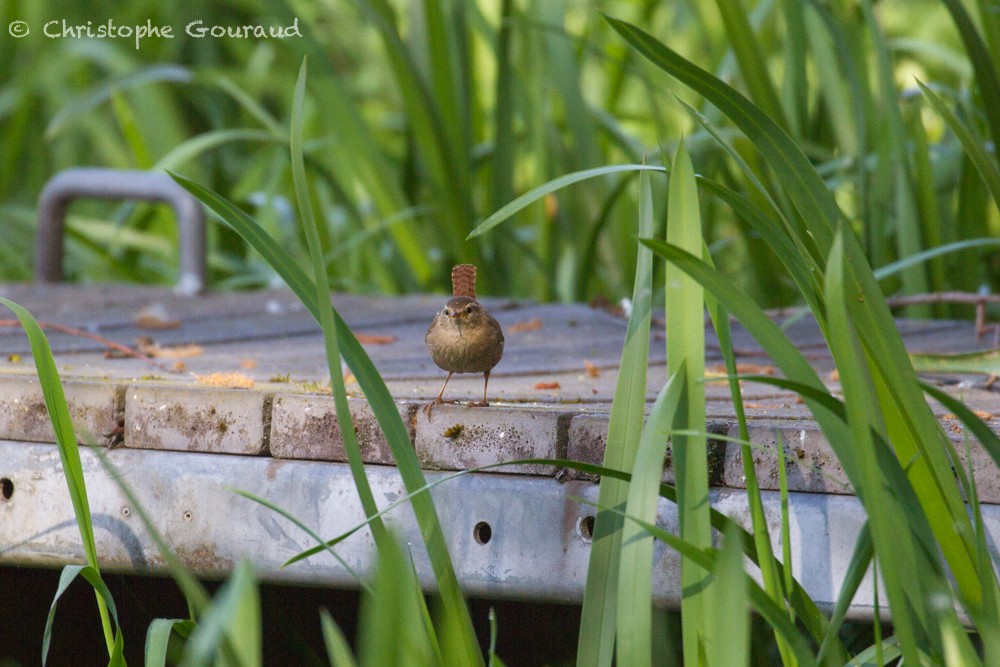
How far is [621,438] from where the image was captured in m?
1.26

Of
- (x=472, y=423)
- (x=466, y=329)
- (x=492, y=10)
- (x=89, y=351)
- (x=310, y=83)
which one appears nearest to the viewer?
(x=472, y=423)

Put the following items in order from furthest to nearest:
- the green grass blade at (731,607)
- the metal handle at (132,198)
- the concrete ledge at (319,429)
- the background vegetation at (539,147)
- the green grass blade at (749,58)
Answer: the metal handle at (132,198)
the background vegetation at (539,147)
the green grass blade at (749,58)
the concrete ledge at (319,429)
the green grass blade at (731,607)

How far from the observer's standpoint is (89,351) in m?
2.31

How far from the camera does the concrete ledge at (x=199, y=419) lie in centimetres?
156

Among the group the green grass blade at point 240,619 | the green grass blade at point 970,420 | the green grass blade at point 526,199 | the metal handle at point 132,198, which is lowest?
the green grass blade at point 240,619

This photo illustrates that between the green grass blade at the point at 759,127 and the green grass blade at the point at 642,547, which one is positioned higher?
the green grass blade at the point at 759,127

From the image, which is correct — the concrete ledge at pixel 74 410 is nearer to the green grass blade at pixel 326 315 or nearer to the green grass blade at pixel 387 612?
the green grass blade at pixel 326 315

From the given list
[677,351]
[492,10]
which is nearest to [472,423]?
[677,351]

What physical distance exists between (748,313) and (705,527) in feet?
0.73

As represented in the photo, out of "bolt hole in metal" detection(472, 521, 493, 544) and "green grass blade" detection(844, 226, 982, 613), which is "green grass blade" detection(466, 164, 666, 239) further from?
"bolt hole in metal" detection(472, 521, 493, 544)

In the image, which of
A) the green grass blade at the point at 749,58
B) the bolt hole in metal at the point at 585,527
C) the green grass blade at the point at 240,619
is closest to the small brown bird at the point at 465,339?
the bolt hole in metal at the point at 585,527

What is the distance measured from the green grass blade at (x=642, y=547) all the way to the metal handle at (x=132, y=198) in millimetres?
2436

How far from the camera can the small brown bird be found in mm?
1708

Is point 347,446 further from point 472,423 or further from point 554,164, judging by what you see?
point 554,164
